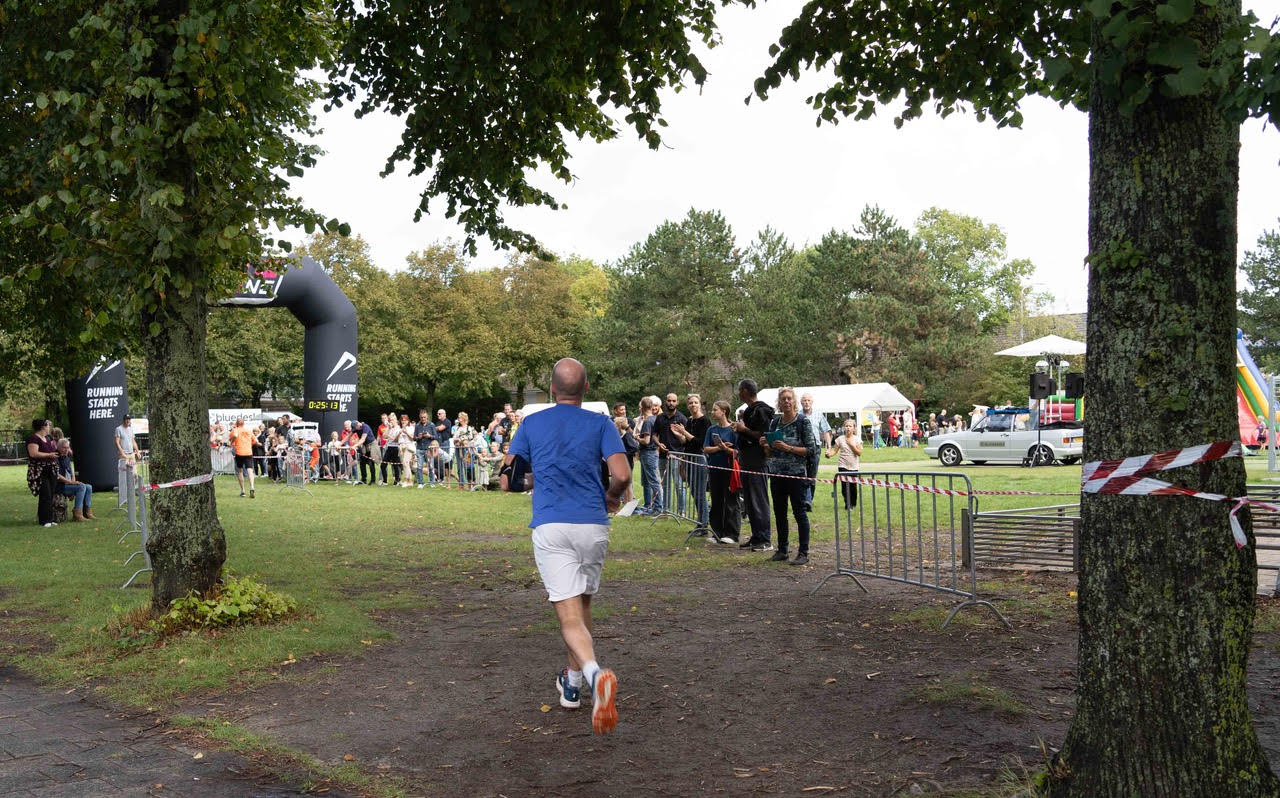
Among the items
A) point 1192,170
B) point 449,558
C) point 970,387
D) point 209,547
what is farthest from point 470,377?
point 1192,170

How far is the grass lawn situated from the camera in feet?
23.0

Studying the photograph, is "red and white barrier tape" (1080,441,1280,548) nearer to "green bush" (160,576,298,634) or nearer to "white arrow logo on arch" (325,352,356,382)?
"green bush" (160,576,298,634)

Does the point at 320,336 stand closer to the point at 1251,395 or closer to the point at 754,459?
the point at 754,459

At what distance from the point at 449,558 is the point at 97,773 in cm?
735

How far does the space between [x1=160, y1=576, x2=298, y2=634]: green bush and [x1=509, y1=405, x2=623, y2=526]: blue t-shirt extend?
3.53 meters

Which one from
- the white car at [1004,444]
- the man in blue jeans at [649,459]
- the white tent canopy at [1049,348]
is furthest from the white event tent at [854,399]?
the man in blue jeans at [649,459]

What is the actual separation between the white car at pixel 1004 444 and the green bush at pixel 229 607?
24.5 meters

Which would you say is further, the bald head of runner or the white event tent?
the white event tent

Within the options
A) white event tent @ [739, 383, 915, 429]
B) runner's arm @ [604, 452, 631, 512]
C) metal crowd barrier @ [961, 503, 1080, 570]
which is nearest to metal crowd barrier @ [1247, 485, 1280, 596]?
metal crowd barrier @ [961, 503, 1080, 570]

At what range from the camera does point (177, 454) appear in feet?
25.3

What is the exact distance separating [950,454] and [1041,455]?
286 centimetres

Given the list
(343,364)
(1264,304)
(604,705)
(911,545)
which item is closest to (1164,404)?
(604,705)

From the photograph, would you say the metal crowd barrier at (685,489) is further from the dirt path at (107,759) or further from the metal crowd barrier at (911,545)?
the dirt path at (107,759)

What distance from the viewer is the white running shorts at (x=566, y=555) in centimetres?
539
